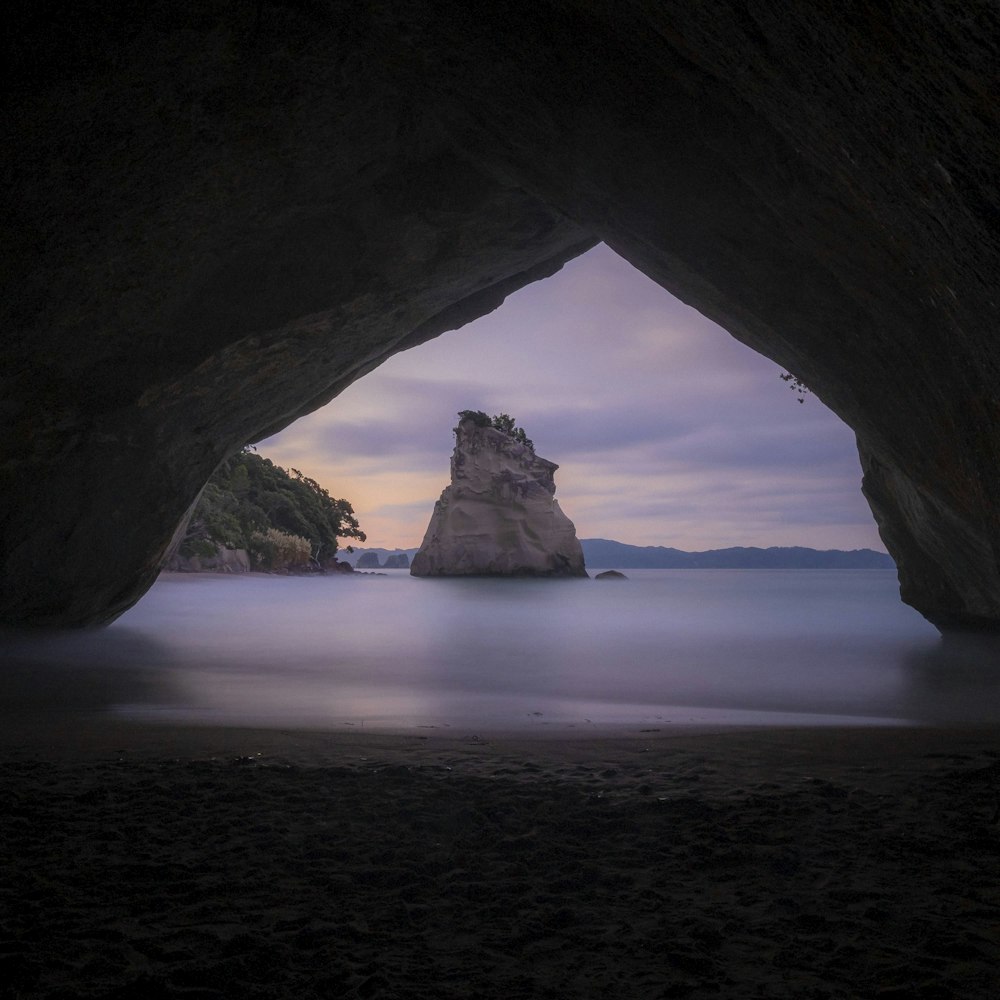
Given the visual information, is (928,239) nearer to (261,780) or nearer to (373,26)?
(261,780)

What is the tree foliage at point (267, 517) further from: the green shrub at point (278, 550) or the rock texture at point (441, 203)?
the rock texture at point (441, 203)

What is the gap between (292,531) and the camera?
2255 inches

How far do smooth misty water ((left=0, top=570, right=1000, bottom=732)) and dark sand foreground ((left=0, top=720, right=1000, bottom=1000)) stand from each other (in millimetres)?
2177

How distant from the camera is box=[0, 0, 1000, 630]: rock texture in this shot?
3.20 m

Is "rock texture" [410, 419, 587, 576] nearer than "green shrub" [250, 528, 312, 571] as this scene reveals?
No

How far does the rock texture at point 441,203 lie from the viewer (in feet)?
10.5

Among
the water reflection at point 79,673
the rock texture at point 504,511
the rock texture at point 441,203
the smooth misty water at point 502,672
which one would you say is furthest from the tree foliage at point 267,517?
the rock texture at point 441,203

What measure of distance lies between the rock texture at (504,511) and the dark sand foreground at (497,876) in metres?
50.4

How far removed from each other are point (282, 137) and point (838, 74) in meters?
4.80

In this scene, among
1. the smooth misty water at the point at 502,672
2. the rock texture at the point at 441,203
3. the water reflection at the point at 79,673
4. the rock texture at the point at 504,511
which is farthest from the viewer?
the rock texture at the point at 504,511

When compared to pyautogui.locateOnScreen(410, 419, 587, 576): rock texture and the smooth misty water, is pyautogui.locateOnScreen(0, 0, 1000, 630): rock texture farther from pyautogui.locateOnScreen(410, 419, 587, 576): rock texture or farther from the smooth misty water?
pyautogui.locateOnScreen(410, 419, 587, 576): rock texture

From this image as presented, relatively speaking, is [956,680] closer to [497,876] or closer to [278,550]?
[497,876]

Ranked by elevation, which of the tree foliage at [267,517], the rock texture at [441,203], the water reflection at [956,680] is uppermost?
the tree foliage at [267,517]

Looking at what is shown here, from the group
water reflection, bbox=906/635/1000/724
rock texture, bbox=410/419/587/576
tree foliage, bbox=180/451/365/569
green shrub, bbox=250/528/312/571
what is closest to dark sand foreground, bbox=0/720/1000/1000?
water reflection, bbox=906/635/1000/724
